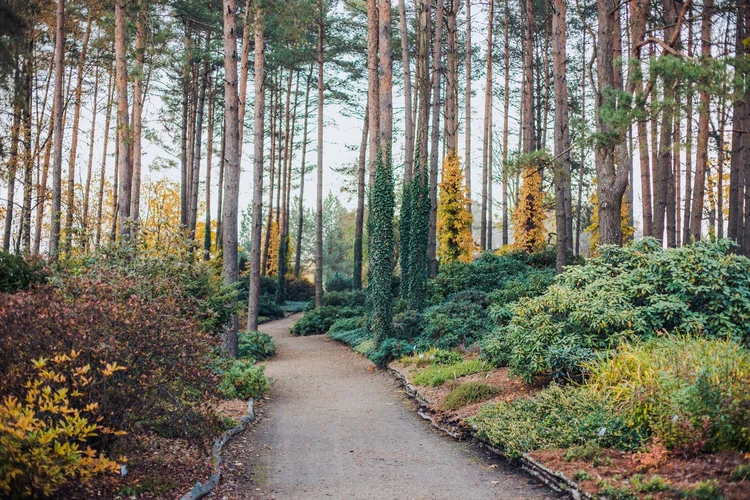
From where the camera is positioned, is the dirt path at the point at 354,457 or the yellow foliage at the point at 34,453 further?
the dirt path at the point at 354,457

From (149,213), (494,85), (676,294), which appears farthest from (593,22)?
(149,213)

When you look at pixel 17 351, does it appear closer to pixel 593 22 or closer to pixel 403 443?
pixel 403 443

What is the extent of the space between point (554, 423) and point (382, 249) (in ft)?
30.7

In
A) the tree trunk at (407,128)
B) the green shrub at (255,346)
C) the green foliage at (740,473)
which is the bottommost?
the green shrub at (255,346)

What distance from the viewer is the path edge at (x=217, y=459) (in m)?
5.88

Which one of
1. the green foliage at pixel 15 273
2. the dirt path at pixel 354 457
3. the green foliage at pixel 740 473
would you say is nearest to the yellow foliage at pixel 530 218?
the dirt path at pixel 354 457

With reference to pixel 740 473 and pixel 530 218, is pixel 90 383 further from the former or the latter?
pixel 530 218

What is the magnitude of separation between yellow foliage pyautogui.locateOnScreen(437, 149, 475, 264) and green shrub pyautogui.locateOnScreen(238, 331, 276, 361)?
32.0 feet

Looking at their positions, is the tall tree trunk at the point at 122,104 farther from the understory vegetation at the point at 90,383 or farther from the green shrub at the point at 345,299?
the green shrub at the point at 345,299

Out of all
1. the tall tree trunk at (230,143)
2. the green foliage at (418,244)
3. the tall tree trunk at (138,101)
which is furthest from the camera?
the green foliage at (418,244)

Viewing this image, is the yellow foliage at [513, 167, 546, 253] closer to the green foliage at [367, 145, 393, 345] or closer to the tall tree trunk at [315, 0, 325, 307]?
the tall tree trunk at [315, 0, 325, 307]

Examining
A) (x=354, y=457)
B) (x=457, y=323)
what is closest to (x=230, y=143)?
(x=457, y=323)

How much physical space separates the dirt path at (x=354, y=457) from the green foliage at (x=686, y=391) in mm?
1342

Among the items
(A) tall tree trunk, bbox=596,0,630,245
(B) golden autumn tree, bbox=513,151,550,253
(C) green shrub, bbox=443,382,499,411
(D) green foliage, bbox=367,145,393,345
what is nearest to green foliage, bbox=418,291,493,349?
(D) green foliage, bbox=367,145,393,345
